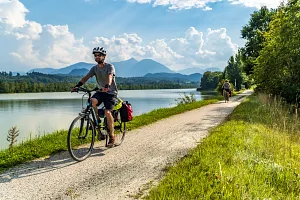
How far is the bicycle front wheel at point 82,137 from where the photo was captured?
5.96 metres

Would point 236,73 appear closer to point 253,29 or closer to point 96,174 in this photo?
point 253,29

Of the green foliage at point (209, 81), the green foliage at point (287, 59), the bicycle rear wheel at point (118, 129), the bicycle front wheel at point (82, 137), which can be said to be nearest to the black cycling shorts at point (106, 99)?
the bicycle front wheel at point (82, 137)

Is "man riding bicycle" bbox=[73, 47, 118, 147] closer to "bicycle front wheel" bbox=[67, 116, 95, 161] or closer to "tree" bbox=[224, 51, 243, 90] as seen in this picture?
"bicycle front wheel" bbox=[67, 116, 95, 161]

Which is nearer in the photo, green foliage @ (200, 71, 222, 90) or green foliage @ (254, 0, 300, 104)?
green foliage @ (254, 0, 300, 104)

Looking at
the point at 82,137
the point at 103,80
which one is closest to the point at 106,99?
the point at 103,80

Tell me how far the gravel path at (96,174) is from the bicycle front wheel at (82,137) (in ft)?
0.64

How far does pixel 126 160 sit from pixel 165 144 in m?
1.84

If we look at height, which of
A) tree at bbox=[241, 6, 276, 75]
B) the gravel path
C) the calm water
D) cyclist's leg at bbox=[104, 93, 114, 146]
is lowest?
the calm water

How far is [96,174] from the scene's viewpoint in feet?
16.2

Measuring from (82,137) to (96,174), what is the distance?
61.1 inches

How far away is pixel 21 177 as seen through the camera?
15.9 ft

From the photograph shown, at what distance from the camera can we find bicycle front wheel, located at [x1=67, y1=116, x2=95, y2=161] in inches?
235

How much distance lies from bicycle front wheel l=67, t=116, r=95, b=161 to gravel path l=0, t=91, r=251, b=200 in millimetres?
196

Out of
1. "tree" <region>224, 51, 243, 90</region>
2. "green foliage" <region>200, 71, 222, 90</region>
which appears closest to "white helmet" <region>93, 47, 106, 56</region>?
"tree" <region>224, 51, 243, 90</region>
